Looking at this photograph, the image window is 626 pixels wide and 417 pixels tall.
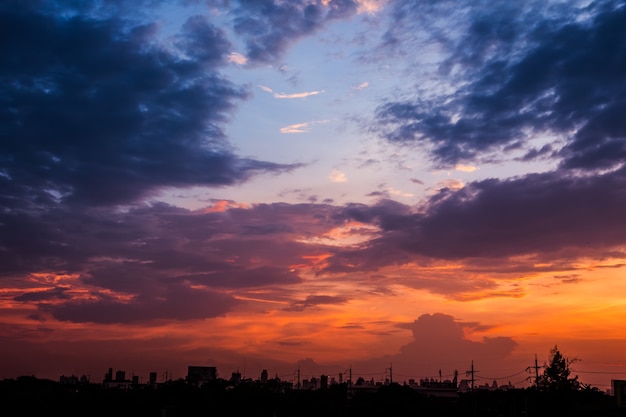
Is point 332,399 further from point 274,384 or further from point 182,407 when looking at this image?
point 274,384

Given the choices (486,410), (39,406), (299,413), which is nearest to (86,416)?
(39,406)

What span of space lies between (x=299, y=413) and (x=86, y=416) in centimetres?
3769

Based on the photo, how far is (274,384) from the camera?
17900 cm

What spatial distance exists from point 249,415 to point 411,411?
3015cm

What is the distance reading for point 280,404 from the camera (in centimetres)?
11944

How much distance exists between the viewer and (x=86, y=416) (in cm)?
9306

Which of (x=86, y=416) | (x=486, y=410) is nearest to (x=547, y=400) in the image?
(x=486, y=410)

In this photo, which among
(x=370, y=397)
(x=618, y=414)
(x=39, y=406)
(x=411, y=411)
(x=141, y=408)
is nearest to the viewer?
(x=618, y=414)

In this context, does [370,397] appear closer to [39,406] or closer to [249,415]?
[249,415]

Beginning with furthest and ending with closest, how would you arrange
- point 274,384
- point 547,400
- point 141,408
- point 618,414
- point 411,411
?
1. point 274,384
2. point 411,411
3. point 547,400
4. point 141,408
5. point 618,414

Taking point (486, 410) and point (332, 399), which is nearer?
point (486, 410)

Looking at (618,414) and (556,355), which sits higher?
(556,355)

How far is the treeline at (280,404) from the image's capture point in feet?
313

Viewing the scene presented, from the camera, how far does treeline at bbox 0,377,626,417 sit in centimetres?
9550
